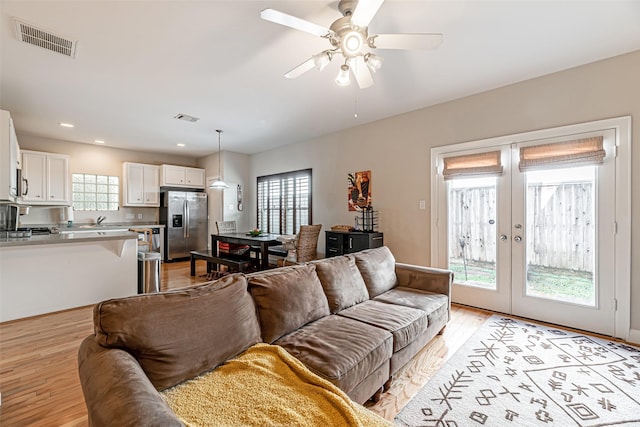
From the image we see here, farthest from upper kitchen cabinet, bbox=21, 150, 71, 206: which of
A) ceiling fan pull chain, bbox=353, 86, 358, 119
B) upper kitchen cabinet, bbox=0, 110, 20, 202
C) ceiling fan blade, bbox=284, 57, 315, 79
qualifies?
ceiling fan pull chain, bbox=353, 86, 358, 119

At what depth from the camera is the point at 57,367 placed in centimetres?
223

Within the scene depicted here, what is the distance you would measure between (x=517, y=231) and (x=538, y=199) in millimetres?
412

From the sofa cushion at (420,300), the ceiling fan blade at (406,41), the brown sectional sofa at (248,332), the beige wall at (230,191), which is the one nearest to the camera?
the brown sectional sofa at (248,332)

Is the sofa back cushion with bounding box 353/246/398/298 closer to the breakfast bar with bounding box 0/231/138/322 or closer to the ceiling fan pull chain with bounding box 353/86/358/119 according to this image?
the ceiling fan pull chain with bounding box 353/86/358/119

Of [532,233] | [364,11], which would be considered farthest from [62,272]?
[532,233]

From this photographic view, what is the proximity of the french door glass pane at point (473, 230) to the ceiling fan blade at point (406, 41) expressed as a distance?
7.15 feet

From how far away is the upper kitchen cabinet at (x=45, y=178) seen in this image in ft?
16.9

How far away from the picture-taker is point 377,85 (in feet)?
10.9

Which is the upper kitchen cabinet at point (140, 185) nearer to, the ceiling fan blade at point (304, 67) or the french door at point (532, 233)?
the ceiling fan blade at point (304, 67)

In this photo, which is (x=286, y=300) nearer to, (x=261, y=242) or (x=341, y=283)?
(x=341, y=283)

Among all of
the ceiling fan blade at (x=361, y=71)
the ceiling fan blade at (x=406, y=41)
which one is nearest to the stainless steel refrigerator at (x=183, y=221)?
the ceiling fan blade at (x=361, y=71)

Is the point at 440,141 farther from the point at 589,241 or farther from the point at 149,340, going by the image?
the point at 149,340

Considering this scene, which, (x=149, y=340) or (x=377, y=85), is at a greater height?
(x=377, y=85)

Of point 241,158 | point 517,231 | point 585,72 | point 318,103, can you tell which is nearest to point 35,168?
point 241,158
